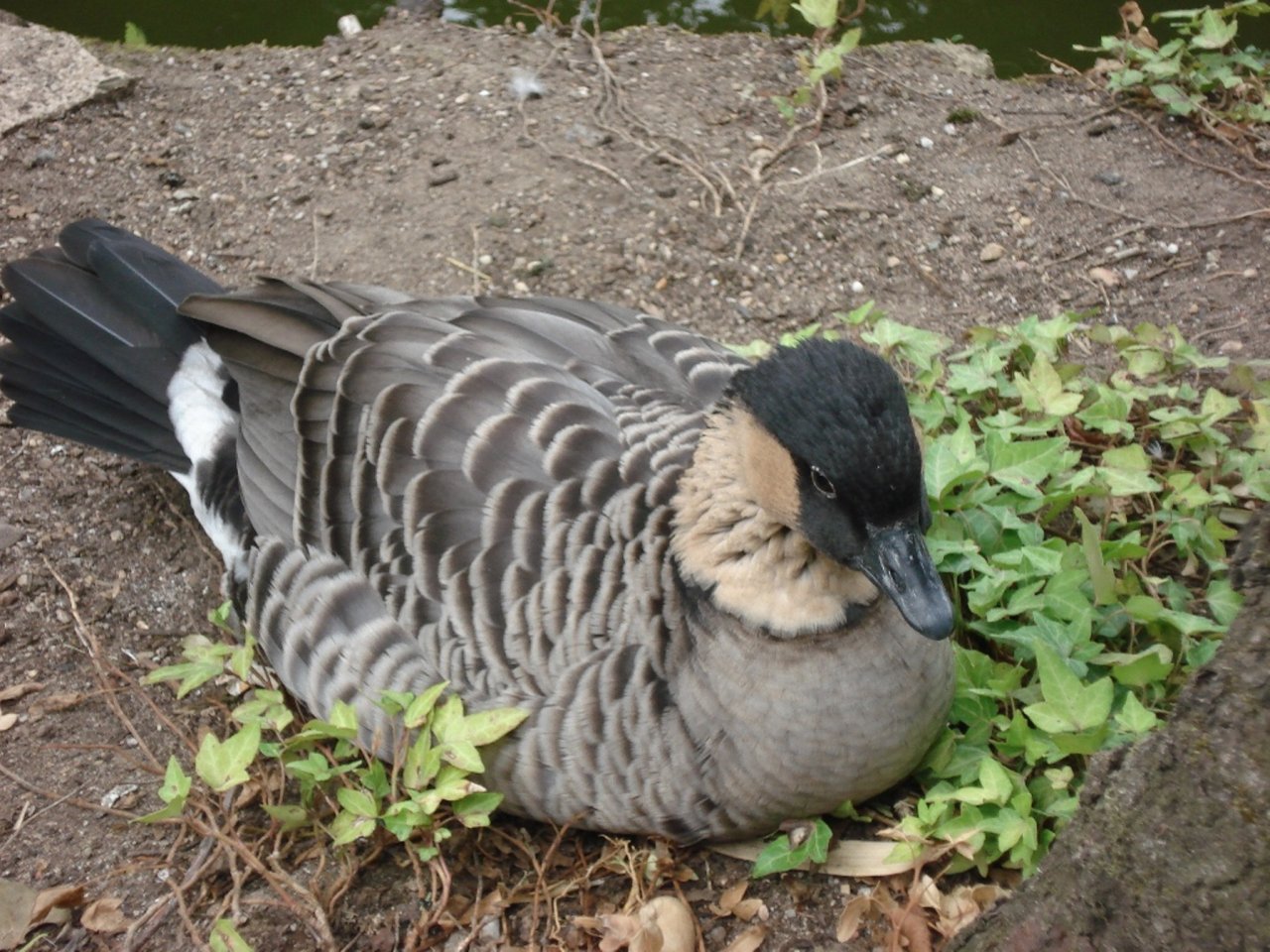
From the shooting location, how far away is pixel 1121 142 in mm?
5551

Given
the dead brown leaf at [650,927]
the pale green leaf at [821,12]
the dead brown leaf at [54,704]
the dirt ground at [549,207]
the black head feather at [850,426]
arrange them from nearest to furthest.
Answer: the black head feather at [850,426], the dead brown leaf at [650,927], the dead brown leaf at [54,704], the dirt ground at [549,207], the pale green leaf at [821,12]

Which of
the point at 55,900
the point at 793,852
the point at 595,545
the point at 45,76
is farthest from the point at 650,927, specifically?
the point at 45,76

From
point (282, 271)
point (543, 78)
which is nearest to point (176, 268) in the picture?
point (282, 271)

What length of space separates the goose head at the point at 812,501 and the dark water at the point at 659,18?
610cm

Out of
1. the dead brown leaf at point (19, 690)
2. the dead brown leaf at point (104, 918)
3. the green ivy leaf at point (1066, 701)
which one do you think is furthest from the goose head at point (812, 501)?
the dead brown leaf at point (19, 690)

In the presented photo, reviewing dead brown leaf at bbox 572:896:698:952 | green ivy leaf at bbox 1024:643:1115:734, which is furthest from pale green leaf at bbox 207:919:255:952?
green ivy leaf at bbox 1024:643:1115:734

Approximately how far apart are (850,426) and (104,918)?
6.97 ft

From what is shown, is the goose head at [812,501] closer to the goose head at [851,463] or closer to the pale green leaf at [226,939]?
the goose head at [851,463]

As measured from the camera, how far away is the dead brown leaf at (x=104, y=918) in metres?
2.78

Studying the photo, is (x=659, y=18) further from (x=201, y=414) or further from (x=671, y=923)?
(x=671, y=923)

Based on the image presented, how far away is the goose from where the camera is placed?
251 cm

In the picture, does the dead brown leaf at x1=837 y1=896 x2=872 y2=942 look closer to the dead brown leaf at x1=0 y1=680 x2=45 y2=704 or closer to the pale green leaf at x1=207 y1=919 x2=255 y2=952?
the pale green leaf at x1=207 y1=919 x2=255 y2=952

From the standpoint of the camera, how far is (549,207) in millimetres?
5160

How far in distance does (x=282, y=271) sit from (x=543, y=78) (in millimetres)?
1876
